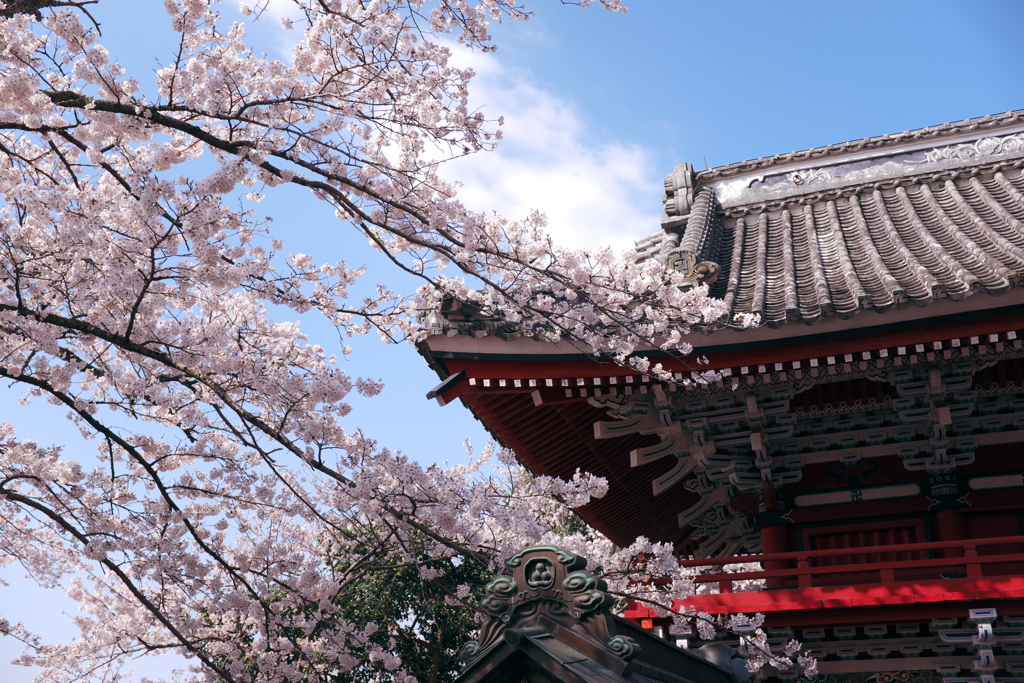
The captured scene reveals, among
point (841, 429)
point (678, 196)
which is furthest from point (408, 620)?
point (841, 429)

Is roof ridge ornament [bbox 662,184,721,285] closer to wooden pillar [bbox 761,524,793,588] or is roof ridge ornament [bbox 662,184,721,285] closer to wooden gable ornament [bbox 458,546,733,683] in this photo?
wooden pillar [bbox 761,524,793,588]

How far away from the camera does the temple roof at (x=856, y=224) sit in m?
6.19

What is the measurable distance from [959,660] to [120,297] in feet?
18.8

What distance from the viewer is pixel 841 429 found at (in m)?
6.89

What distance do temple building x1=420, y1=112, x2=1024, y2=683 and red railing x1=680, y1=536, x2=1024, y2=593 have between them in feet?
0.05

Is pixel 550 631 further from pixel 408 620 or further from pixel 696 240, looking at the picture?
pixel 408 620

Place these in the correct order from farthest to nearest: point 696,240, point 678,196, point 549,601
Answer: point 678,196
point 696,240
point 549,601

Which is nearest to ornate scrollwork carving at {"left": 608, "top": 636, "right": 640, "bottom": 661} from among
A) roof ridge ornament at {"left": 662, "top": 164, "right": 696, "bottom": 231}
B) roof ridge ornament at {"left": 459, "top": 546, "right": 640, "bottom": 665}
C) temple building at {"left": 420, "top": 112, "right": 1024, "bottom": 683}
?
roof ridge ornament at {"left": 459, "top": 546, "right": 640, "bottom": 665}

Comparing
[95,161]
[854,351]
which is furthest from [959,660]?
[95,161]

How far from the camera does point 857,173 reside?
10.3 metres

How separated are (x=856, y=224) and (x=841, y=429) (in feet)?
9.10

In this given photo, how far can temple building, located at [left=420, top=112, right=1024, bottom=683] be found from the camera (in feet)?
19.3

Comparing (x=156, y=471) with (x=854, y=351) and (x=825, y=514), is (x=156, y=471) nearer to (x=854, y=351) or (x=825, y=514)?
(x=854, y=351)

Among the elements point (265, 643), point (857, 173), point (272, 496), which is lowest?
point (265, 643)
